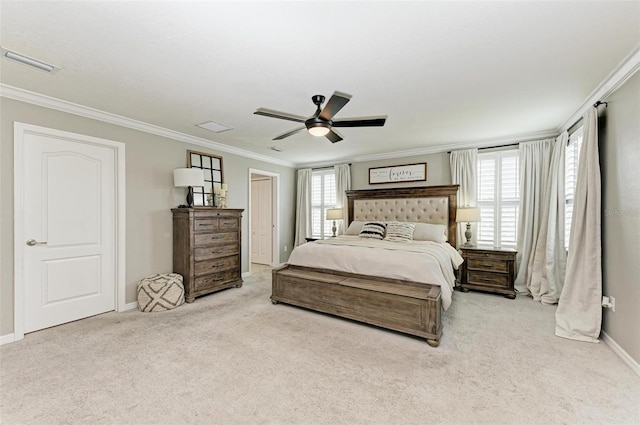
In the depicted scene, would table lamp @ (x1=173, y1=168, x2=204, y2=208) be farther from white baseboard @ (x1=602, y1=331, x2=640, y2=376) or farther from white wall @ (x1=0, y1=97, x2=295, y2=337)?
white baseboard @ (x1=602, y1=331, x2=640, y2=376)

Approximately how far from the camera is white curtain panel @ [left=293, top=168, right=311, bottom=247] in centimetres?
674

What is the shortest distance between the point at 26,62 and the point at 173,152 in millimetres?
2029

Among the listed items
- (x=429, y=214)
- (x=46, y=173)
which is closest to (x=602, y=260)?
(x=429, y=214)

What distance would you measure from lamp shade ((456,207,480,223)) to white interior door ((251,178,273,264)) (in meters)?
4.09

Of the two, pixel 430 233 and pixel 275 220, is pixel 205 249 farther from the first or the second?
pixel 430 233

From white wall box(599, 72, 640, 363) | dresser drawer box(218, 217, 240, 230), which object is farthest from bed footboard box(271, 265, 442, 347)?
white wall box(599, 72, 640, 363)

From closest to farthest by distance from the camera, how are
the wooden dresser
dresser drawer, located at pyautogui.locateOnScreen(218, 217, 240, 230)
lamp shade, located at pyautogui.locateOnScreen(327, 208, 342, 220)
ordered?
1. the wooden dresser
2. dresser drawer, located at pyautogui.locateOnScreen(218, 217, 240, 230)
3. lamp shade, located at pyautogui.locateOnScreen(327, 208, 342, 220)

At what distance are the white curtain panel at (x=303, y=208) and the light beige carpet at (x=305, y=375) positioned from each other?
3519 mm

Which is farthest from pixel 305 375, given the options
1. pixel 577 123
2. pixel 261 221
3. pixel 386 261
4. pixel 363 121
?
pixel 261 221

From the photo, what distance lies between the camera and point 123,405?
185cm

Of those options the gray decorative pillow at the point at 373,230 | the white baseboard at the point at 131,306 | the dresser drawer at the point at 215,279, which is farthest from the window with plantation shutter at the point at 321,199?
the white baseboard at the point at 131,306

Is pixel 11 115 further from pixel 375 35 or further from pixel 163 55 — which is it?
pixel 375 35

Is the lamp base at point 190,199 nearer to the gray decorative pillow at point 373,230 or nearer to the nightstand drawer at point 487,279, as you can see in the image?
the gray decorative pillow at point 373,230

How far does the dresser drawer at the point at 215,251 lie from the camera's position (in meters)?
4.11
